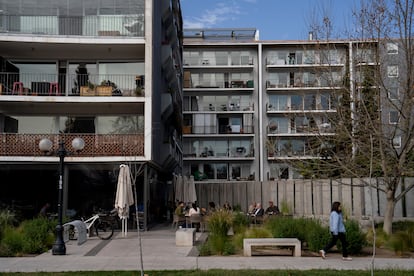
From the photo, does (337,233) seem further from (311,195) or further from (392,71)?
(311,195)

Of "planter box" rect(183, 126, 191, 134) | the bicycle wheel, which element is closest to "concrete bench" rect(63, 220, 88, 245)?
the bicycle wheel

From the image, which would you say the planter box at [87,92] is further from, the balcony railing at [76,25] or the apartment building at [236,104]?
the apartment building at [236,104]

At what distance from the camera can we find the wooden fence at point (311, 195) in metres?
22.7

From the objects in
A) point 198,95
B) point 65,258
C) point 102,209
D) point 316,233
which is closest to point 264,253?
point 316,233

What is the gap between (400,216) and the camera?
2267 cm

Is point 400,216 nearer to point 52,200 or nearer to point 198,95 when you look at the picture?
point 52,200

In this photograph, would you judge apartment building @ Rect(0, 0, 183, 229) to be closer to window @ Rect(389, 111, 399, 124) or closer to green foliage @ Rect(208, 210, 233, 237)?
green foliage @ Rect(208, 210, 233, 237)

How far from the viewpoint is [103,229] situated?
70.6 ft

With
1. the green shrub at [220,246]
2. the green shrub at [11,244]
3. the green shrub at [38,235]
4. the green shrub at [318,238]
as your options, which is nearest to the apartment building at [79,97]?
the green shrub at [38,235]

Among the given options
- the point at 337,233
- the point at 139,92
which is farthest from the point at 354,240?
the point at 139,92

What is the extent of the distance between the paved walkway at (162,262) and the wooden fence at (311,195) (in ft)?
20.2

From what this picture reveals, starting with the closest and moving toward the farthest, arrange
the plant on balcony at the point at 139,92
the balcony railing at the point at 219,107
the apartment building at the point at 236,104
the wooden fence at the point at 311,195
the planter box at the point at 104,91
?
the wooden fence at the point at 311,195 < the plant on balcony at the point at 139,92 < the planter box at the point at 104,91 < the apartment building at the point at 236,104 < the balcony railing at the point at 219,107

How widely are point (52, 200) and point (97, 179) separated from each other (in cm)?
250

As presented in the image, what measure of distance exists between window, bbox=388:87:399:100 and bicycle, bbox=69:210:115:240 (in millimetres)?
11944
